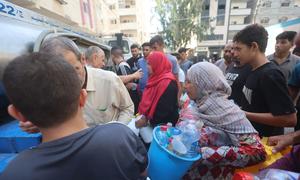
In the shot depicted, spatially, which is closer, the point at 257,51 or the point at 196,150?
the point at 196,150

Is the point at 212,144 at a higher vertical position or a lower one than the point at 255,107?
lower

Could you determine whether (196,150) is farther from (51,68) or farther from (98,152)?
(51,68)

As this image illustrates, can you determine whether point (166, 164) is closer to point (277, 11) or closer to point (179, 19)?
point (179, 19)

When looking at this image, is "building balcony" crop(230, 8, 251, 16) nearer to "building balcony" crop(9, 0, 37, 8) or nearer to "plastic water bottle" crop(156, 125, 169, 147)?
"building balcony" crop(9, 0, 37, 8)

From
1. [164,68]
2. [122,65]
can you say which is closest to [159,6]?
[122,65]

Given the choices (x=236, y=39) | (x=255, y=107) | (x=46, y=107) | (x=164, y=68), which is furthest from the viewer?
(x=164, y=68)

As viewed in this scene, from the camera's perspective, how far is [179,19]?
1975cm

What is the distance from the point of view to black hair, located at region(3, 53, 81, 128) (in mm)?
641

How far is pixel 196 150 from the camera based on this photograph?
134 centimetres

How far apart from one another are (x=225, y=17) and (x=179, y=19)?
43.9 ft

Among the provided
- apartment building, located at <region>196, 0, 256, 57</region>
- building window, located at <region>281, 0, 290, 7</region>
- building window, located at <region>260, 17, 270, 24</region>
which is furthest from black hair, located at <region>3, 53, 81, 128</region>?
building window, located at <region>281, 0, 290, 7</region>

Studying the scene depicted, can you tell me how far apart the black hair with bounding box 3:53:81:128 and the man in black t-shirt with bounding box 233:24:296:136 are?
4.79ft

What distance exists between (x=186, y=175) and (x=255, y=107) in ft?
2.84

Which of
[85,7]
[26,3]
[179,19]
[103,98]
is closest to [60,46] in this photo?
[103,98]
